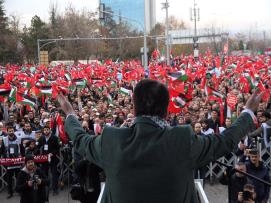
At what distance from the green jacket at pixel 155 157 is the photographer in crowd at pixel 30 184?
5.67 meters

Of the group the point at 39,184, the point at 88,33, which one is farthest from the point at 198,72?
the point at 88,33

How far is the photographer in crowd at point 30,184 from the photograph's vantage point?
7.95 metres

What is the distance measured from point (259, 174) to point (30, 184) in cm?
362

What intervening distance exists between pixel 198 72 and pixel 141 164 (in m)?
25.6

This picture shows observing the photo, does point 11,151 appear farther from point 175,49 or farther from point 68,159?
point 175,49

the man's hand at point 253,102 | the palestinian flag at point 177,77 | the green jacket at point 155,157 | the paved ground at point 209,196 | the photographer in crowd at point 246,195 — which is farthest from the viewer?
the palestinian flag at point 177,77

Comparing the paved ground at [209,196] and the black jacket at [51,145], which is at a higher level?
the black jacket at [51,145]

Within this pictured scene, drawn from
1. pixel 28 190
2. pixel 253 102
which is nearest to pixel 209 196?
pixel 28 190

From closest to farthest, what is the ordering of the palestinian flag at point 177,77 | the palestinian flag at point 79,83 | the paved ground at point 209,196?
the paved ground at point 209,196
the palestinian flag at point 177,77
the palestinian flag at point 79,83

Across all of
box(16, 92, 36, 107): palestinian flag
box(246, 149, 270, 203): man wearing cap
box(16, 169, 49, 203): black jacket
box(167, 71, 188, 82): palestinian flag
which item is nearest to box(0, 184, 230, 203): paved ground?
box(16, 169, 49, 203): black jacket

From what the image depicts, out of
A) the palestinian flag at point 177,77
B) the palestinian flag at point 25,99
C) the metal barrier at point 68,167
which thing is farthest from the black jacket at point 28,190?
the palestinian flag at point 177,77

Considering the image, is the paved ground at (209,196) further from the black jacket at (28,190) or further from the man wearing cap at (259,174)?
the man wearing cap at (259,174)

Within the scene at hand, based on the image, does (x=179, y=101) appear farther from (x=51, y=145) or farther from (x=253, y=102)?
(x=253, y=102)

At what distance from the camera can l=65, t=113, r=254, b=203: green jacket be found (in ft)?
7.92
